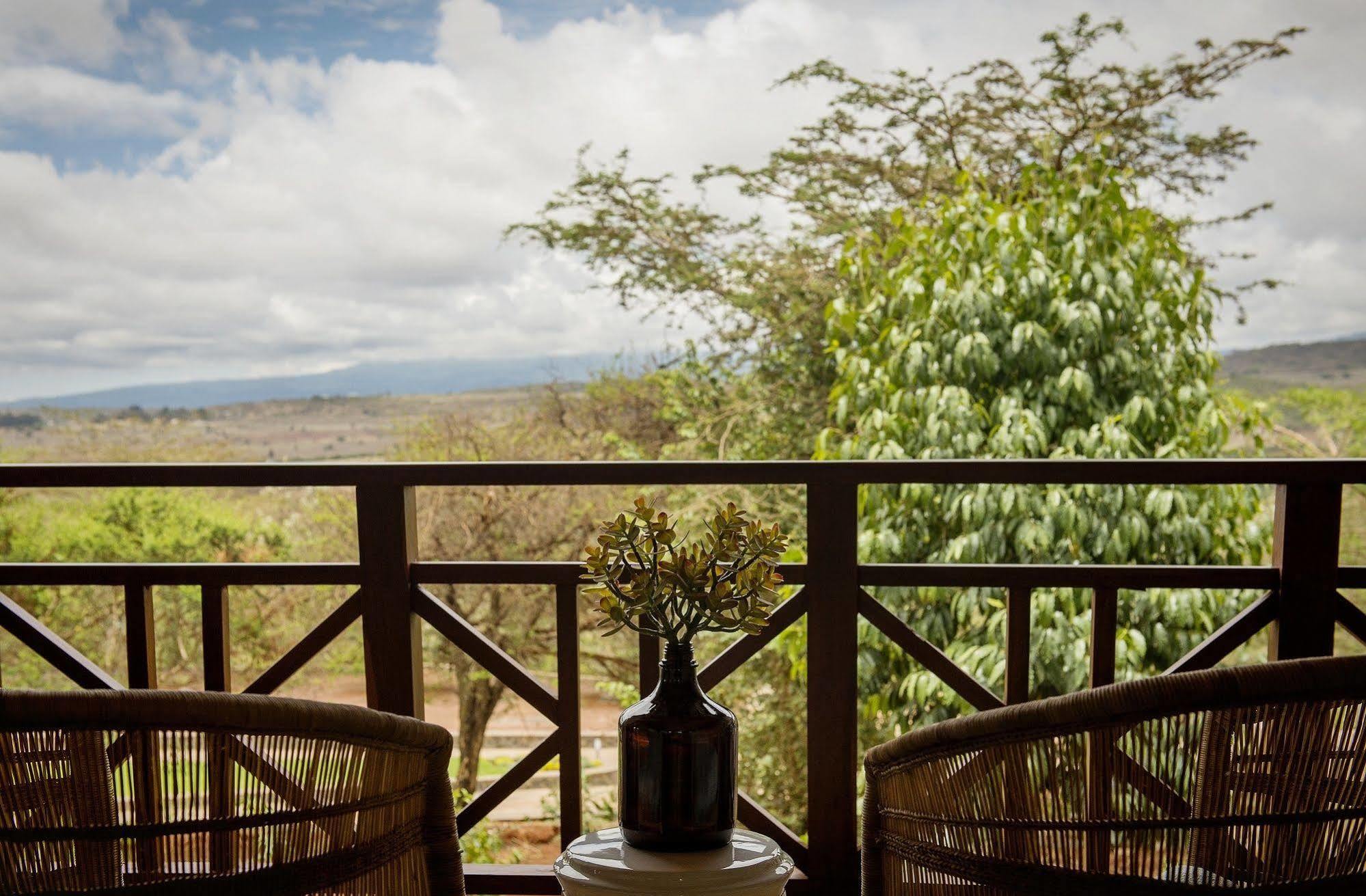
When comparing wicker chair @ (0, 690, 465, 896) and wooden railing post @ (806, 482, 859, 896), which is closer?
wicker chair @ (0, 690, 465, 896)

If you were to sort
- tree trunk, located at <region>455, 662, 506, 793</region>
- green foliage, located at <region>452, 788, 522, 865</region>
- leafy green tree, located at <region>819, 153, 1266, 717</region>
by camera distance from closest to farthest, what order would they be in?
leafy green tree, located at <region>819, 153, 1266, 717</region>, green foliage, located at <region>452, 788, 522, 865</region>, tree trunk, located at <region>455, 662, 506, 793</region>

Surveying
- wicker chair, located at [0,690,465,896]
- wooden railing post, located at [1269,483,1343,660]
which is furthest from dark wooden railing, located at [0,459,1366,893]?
wicker chair, located at [0,690,465,896]

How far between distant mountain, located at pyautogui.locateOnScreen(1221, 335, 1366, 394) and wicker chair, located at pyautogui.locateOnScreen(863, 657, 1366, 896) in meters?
7.45

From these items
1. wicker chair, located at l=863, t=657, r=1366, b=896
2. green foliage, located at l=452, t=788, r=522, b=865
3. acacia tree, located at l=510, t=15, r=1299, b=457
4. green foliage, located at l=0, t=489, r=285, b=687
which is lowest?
green foliage, located at l=452, t=788, r=522, b=865

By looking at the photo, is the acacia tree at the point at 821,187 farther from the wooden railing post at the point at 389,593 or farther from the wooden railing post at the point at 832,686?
the wooden railing post at the point at 389,593

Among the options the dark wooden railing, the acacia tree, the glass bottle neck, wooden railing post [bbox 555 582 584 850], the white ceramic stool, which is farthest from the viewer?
the acacia tree

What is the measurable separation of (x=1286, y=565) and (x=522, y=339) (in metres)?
8.24

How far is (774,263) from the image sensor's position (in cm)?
708

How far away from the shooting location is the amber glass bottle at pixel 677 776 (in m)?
1.28

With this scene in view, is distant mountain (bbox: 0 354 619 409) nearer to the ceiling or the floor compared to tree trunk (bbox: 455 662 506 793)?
A: nearer to the ceiling

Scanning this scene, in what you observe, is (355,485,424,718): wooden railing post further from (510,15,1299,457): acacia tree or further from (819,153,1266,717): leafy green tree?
(510,15,1299,457): acacia tree

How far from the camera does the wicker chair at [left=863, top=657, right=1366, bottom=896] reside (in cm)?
96

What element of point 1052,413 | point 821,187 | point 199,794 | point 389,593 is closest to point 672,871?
point 199,794

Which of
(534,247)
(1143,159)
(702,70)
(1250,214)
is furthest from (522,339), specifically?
(1250,214)
